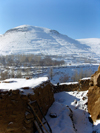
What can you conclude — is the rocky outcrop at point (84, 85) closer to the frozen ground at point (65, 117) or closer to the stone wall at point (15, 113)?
the frozen ground at point (65, 117)

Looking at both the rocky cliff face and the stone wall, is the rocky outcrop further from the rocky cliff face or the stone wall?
the stone wall

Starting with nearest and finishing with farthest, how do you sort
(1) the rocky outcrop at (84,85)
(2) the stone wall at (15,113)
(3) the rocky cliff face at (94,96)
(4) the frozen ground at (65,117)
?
(2) the stone wall at (15,113)
(4) the frozen ground at (65,117)
(3) the rocky cliff face at (94,96)
(1) the rocky outcrop at (84,85)

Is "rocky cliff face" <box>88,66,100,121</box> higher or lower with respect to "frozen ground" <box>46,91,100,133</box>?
higher

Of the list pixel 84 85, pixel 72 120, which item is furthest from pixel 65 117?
pixel 84 85

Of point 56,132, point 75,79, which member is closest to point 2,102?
point 56,132

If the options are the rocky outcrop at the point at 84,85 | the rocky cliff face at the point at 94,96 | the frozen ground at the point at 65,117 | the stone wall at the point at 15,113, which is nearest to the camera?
the stone wall at the point at 15,113

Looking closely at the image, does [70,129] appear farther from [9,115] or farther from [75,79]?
[75,79]

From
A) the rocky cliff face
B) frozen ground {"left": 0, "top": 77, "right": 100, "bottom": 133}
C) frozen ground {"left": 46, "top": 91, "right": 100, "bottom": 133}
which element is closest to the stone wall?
frozen ground {"left": 0, "top": 77, "right": 100, "bottom": 133}

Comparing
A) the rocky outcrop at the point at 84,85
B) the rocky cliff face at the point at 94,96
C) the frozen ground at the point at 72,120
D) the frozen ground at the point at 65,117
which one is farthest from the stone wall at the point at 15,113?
the rocky outcrop at the point at 84,85

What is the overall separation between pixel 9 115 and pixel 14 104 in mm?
380

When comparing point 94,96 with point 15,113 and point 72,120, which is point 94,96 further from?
point 15,113

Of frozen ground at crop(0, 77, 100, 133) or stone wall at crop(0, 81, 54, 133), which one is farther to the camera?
frozen ground at crop(0, 77, 100, 133)

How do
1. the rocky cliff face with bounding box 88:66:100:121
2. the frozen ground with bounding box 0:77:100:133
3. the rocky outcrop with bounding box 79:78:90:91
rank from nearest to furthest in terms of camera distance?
1. the frozen ground with bounding box 0:77:100:133
2. the rocky cliff face with bounding box 88:66:100:121
3. the rocky outcrop with bounding box 79:78:90:91

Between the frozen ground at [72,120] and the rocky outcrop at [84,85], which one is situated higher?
the rocky outcrop at [84,85]
